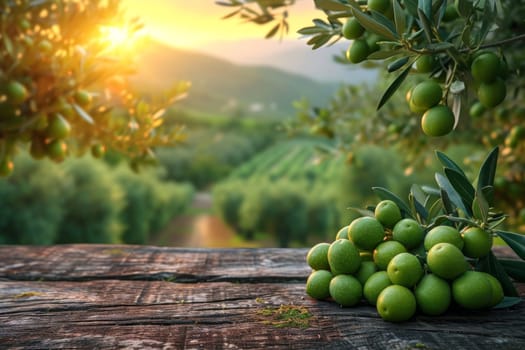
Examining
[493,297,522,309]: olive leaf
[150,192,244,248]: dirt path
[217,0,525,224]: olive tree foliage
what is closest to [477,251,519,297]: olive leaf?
[493,297,522,309]: olive leaf

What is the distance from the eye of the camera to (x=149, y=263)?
1.71 m

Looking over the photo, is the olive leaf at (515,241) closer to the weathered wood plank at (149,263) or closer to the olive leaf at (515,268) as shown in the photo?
the olive leaf at (515,268)

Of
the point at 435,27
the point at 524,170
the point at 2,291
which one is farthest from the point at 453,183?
the point at 524,170

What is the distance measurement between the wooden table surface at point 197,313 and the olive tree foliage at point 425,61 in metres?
0.50

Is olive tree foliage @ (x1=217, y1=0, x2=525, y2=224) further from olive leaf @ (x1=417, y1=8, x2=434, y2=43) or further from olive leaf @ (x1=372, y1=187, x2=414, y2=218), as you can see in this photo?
olive leaf @ (x1=372, y1=187, x2=414, y2=218)

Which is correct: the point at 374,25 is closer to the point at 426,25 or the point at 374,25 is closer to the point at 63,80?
the point at 426,25

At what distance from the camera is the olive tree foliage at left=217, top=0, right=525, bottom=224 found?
1.10m

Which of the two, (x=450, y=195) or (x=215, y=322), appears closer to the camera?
(x=215, y=322)

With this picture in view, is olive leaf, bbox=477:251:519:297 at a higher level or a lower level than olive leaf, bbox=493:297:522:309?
higher

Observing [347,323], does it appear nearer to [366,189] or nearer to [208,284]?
[208,284]

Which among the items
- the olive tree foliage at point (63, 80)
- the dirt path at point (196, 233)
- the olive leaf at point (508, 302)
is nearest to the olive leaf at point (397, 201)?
the olive leaf at point (508, 302)

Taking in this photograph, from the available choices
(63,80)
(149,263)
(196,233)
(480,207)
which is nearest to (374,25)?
(480,207)

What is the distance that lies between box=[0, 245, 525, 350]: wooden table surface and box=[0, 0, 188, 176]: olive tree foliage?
64 centimetres

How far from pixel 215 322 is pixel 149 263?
601 mm
